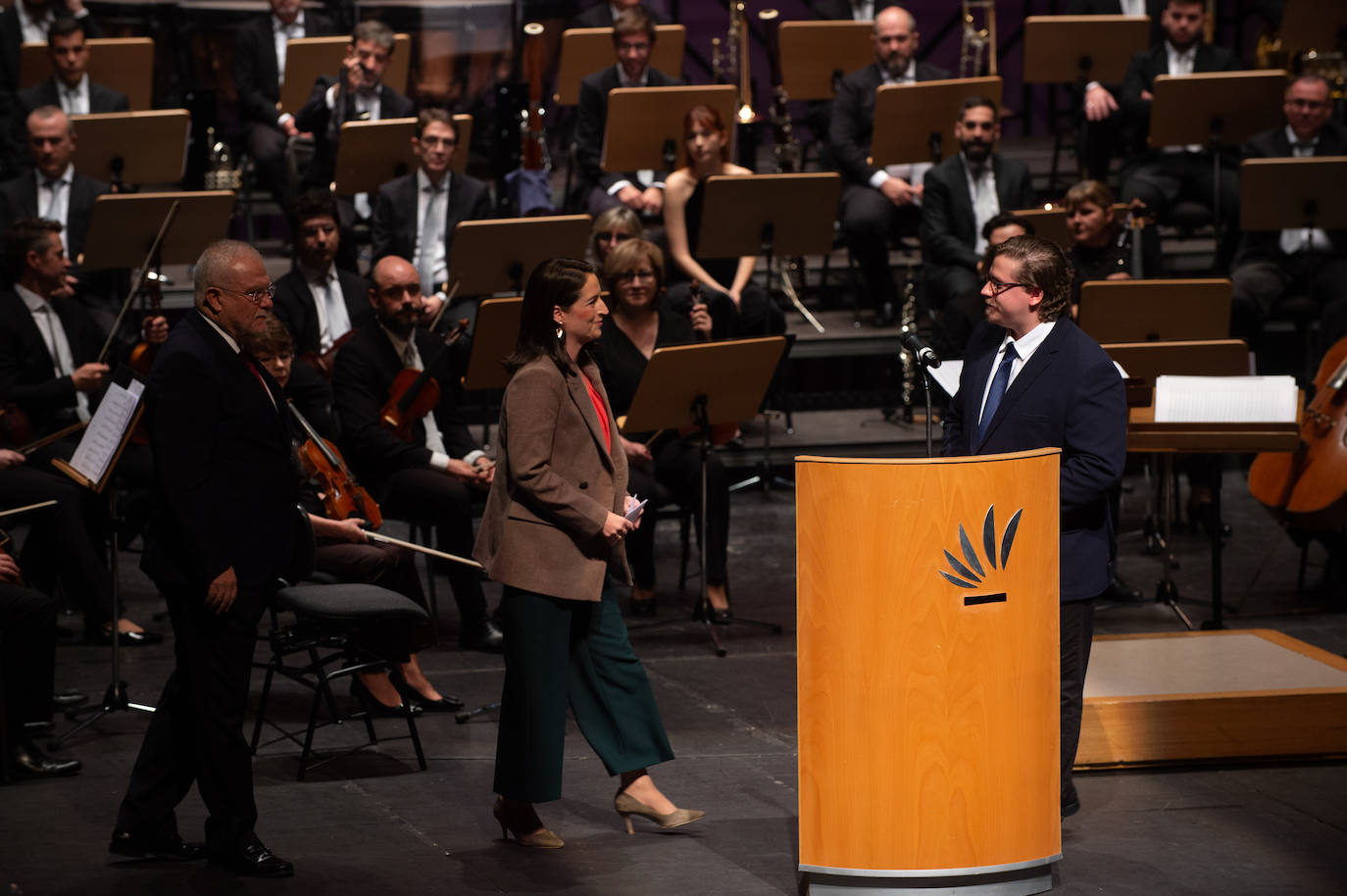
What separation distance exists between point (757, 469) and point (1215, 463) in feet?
9.09

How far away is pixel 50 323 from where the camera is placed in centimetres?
673

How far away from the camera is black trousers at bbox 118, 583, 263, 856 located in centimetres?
404

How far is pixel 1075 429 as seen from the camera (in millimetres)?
4203

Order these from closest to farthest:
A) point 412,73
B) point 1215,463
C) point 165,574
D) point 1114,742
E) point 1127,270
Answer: point 165,574 < point 1114,742 < point 1215,463 < point 1127,270 < point 412,73

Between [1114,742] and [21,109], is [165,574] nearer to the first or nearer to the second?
[1114,742]

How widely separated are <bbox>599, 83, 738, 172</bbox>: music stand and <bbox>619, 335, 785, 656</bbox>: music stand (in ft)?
7.97

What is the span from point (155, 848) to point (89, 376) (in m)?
2.71

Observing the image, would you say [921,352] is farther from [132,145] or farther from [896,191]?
[132,145]

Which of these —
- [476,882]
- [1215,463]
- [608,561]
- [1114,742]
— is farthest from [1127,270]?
[476,882]

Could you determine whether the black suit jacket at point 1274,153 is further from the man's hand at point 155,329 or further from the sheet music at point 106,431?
the sheet music at point 106,431

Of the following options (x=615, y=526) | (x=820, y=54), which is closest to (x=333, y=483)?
(x=615, y=526)

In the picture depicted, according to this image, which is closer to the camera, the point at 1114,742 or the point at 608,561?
the point at 608,561

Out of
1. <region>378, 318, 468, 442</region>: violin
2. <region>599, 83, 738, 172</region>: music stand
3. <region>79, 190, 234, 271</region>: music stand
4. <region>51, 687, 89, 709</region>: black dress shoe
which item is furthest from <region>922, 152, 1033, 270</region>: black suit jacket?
<region>51, 687, 89, 709</region>: black dress shoe

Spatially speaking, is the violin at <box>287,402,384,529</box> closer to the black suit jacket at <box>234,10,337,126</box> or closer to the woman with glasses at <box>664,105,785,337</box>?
the woman with glasses at <box>664,105,785,337</box>
